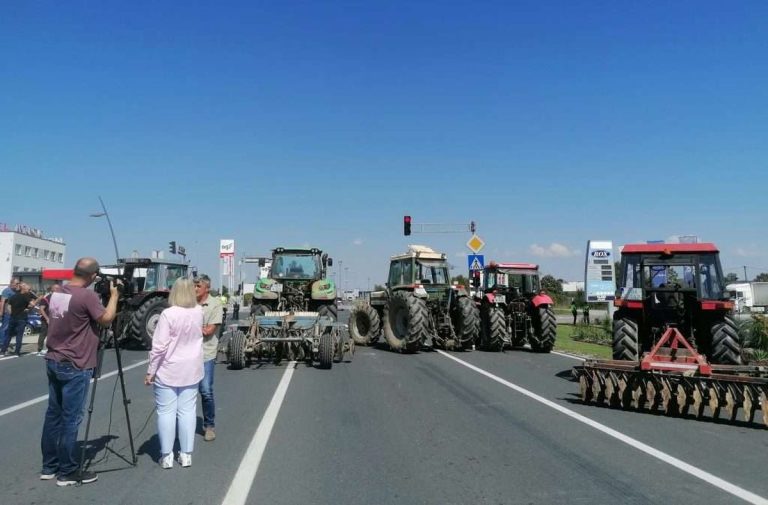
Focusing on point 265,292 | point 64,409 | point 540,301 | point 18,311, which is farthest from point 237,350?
point 540,301

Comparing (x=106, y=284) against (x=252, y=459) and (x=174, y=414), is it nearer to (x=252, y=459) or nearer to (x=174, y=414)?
(x=174, y=414)

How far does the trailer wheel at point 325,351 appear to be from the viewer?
41.1 feet

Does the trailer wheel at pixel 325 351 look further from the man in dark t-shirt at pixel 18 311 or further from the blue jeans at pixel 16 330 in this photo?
the blue jeans at pixel 16 330

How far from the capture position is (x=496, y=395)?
9547 mm

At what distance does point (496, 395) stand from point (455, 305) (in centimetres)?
782

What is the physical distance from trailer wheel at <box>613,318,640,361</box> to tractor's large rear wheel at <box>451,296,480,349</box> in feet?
19.3

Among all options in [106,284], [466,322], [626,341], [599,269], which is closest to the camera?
[106,284]

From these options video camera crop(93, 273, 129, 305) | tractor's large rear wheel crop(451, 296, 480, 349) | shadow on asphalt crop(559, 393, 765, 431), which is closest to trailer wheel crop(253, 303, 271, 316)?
tractor's large rear wheel crop(451, 296, 480, 349)

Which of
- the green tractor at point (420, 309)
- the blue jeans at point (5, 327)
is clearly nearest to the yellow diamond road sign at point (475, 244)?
the green tractor at point (420, 309)

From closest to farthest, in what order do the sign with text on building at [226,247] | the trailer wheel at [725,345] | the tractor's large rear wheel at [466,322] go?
the trailer wheel at [725,345] → the tractor's large rear wheel at [466,322] → the sign with text on building at [226,247]

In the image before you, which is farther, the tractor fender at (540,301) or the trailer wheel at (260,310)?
the tractor fender at (540,301)

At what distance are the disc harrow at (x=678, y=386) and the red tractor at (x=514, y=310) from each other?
743 cm

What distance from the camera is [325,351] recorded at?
12.5 meters

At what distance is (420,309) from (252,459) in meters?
10.3
